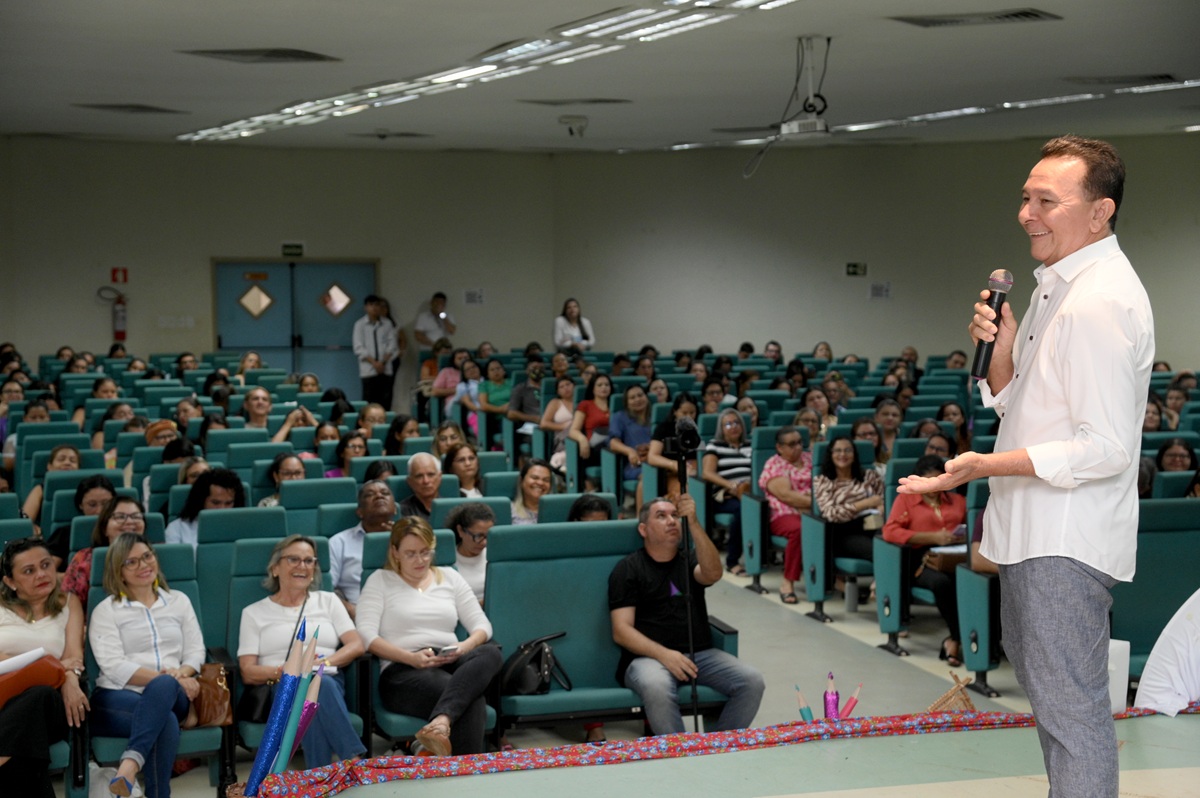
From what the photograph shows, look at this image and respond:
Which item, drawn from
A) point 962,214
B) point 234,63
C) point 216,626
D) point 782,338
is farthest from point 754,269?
point 216,626

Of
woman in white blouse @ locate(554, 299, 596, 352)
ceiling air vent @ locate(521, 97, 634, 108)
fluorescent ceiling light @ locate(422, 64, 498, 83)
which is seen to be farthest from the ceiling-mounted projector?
woman in white blouse @ locate(554, 299, 596, 352)

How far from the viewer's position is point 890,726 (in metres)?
3.30

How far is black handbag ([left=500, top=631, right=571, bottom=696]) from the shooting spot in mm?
4605

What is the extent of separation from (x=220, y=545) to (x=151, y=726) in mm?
1158

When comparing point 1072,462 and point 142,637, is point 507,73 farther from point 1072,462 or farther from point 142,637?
point 1072,462

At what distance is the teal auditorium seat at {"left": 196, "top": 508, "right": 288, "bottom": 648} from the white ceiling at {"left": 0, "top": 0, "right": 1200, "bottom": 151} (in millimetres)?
3286

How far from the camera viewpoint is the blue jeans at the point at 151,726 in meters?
4.08

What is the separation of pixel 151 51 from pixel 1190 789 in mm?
7872

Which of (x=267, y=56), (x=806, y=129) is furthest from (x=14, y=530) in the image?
(x=806, y=129)

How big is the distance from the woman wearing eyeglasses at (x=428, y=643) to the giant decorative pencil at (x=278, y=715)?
1452 millimetres

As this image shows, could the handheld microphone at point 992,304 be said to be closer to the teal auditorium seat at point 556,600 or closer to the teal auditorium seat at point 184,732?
the teal auditorium seat at point 556,600

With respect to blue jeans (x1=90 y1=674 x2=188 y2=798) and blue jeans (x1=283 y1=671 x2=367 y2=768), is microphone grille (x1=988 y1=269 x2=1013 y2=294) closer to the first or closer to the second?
blue jeans (x1=283 y1=671 x2=367 y2=768)

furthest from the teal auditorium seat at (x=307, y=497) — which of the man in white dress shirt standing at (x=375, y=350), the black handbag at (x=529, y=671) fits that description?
the man in white dress shirt standing at (x=375, y=350)

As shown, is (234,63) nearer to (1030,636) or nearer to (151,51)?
(151,51)
